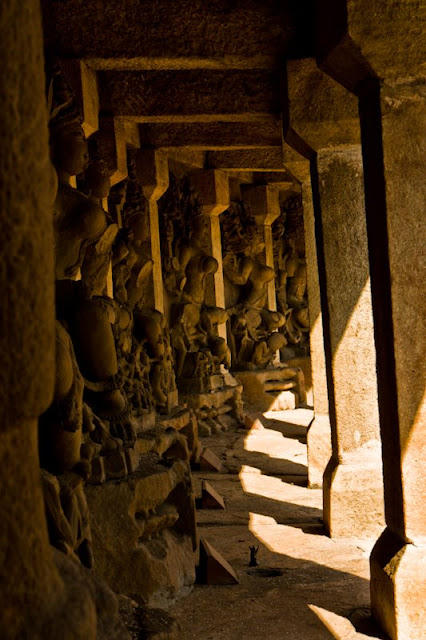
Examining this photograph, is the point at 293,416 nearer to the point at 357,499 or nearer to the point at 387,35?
the point at 357,499

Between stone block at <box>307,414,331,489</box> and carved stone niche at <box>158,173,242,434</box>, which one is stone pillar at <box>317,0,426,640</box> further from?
carved stone niche at <box>158,173,242,434</box>

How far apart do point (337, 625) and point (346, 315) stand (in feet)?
7.39

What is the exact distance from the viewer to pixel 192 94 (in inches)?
247

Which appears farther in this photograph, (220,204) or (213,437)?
(220,204)

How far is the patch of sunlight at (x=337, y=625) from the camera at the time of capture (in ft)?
11.3

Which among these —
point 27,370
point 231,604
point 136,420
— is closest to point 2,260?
point 27,370

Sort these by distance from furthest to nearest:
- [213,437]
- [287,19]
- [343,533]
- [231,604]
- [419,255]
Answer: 1. [213,437]
2. [343,533]
3. [287,19]
4. [231,604]
5. [419,255]

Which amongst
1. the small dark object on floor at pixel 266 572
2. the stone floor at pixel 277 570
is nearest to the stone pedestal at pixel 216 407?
the stone floor at pixel 277 570

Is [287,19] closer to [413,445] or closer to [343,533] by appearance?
[413,445]

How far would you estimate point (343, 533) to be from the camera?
5160 mm

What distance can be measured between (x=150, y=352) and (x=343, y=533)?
3239 millimetres

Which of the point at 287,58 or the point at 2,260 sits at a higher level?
the point at 287,58

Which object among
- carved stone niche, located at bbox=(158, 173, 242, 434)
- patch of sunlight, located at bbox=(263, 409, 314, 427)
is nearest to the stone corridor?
carved stone niche, located at bbox=(158, 173, 242, 434)

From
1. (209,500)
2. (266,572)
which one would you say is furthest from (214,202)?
(266,572)
